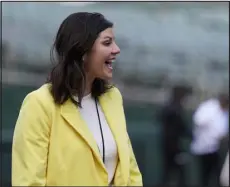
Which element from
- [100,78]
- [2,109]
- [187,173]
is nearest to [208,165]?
[187,173]

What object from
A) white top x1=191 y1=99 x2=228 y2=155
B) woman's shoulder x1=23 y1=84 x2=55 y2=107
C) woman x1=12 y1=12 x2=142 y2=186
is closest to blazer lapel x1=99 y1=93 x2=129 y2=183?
woman x1=12 y1=12 x2=142 y2=186

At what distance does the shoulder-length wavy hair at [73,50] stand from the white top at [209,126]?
5450mm

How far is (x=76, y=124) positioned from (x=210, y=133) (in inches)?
222

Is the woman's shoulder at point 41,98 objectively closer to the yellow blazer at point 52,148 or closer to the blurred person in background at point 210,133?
the yellow blazer at point 52,148

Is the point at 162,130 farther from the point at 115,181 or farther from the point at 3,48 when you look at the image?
the point at 115,181

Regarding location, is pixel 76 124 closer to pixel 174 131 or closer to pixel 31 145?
pixel 31 145

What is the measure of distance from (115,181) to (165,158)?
6.08 meters

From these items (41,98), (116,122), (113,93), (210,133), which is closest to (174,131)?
(210,133)

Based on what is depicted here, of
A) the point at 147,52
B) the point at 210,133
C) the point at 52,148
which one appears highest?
the point at 52,148

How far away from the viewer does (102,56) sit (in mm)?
3090

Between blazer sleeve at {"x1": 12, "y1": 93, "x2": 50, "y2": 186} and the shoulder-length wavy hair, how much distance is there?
0.11 m

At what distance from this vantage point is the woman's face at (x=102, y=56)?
3084mm

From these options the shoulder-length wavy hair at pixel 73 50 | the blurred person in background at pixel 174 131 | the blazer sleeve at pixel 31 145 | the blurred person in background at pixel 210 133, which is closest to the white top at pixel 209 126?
the blurred person in background at pixel 210 133

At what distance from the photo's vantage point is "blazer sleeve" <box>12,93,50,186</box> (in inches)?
115
